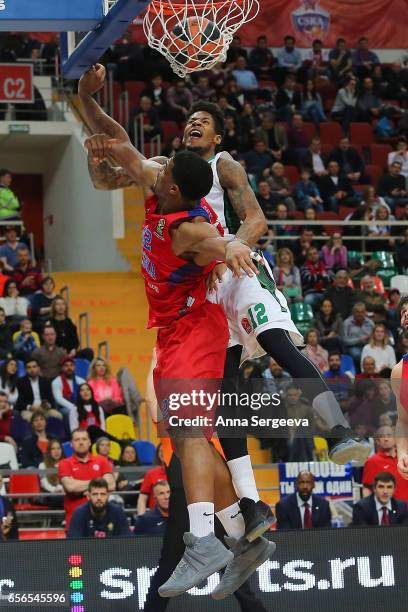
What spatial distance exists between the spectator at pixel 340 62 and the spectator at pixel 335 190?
3.26 meters

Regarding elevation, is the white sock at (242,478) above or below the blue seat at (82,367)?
below

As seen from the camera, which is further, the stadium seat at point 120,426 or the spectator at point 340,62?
the spectator at point 340,62

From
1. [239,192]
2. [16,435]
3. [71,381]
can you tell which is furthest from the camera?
[71,381]

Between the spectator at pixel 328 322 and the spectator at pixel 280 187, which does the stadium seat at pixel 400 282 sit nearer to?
the spectator at pixel 328 322

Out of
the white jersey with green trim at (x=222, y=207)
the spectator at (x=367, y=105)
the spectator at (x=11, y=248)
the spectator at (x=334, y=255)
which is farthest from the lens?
the spectator at (x=367, y=105)

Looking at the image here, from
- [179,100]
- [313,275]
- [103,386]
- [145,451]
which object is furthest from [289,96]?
[145,451]

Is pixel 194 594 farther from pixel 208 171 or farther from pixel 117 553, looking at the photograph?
pixel 208 171

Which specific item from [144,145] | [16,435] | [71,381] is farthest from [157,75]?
[16,435]

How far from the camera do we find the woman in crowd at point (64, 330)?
54.1 feet

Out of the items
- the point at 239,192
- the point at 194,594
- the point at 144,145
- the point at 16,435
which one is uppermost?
the point at 144,145

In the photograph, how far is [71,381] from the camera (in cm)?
1550

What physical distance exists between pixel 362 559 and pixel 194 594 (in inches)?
47.4

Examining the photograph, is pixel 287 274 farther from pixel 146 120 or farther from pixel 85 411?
pixel 146 120

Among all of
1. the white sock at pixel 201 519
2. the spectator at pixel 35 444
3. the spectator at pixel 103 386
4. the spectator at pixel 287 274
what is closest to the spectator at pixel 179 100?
the spectator at pixel 287 274
